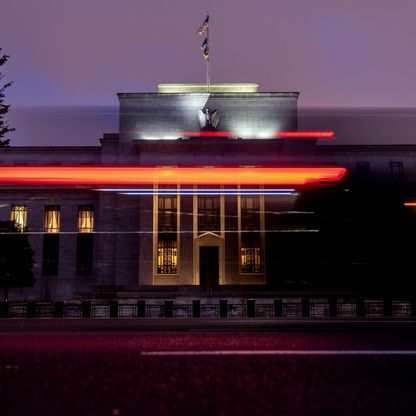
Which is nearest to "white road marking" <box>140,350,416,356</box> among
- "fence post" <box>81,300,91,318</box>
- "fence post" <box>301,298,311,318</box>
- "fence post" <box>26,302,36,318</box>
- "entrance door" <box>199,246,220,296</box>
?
"fence post" <box>301,298,311,318</box>

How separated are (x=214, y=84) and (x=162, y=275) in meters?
17.3

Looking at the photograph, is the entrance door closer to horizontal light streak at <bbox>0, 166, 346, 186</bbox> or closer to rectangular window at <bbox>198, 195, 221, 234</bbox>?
rectangular window at <bbox>198, 195, 221, 234</bbox>

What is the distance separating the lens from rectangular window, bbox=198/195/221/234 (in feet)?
133

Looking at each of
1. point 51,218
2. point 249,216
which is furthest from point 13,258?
point 249,216

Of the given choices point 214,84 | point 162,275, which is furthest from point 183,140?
point 162,275

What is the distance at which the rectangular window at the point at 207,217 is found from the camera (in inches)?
1597

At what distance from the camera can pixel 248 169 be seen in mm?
11758

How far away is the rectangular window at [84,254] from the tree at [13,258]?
28.7 ft

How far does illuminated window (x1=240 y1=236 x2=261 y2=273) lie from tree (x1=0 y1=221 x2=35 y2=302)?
1563 cm

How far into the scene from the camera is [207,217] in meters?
40.6

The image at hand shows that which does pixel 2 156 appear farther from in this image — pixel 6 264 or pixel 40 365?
pixel 40 365

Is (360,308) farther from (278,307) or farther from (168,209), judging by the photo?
(168,209)

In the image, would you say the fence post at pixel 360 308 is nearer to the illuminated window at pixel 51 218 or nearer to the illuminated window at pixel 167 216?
the illuminated window at pixel 167 216

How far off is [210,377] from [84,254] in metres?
41.6
